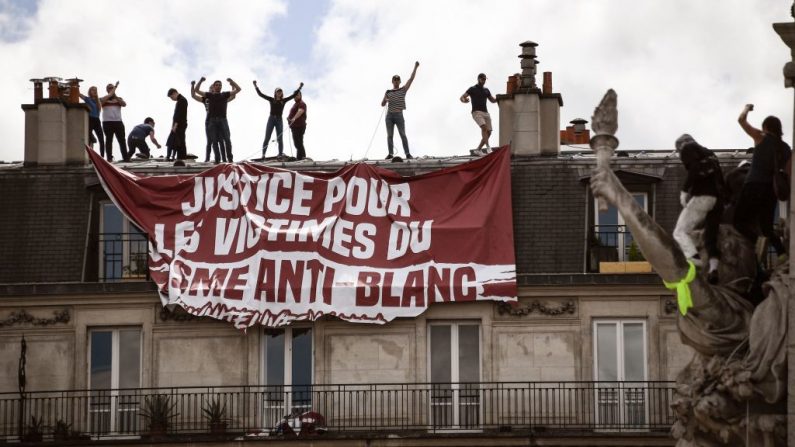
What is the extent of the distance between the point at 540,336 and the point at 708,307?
24.9m

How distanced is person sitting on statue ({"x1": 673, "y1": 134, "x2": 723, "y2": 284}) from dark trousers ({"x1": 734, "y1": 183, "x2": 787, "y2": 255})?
22cm

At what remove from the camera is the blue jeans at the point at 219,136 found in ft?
166

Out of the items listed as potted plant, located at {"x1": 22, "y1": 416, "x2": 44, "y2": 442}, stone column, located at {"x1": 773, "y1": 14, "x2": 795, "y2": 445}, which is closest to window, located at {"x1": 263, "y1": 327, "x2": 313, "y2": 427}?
potted plant, located at {"x1": 22, "y1": 416, "x2": 44, "y2": 442}

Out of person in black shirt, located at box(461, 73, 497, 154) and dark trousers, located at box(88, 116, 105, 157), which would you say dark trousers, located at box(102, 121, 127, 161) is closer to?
dark trousers, located at box(88, 116, 105, 157)

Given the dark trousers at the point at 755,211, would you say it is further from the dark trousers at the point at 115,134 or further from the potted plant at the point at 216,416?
the dark trousers at the point at 115,134

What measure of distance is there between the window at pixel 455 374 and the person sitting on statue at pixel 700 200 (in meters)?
23.1

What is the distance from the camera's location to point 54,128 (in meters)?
50.9

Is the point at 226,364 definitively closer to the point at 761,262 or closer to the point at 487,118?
the point at 487,118

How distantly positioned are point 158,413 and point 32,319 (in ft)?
11.4

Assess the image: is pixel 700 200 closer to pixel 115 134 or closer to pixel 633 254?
pixel 633 254

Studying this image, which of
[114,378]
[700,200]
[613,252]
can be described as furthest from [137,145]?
[700,200]

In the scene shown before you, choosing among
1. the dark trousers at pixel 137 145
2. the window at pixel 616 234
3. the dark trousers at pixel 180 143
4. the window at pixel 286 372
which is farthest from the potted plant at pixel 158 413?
the window at pixel 616 234

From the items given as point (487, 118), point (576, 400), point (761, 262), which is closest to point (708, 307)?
point (761, 262)

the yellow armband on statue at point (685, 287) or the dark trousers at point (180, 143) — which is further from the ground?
the dark trousers at point (180, 143)
